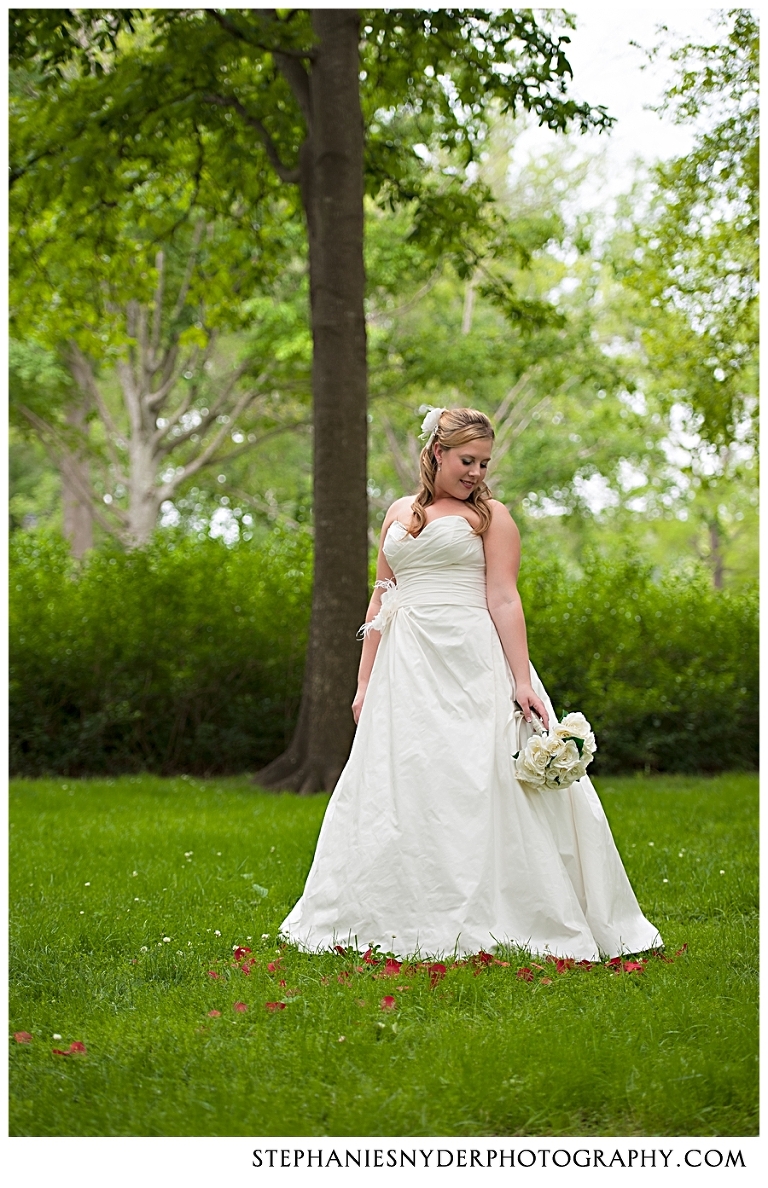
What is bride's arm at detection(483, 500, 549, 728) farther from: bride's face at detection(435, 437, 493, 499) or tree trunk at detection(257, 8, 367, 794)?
tree trunk at detection(257, 8, 367, 794)

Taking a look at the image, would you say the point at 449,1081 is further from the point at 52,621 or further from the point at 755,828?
the point at 52,621

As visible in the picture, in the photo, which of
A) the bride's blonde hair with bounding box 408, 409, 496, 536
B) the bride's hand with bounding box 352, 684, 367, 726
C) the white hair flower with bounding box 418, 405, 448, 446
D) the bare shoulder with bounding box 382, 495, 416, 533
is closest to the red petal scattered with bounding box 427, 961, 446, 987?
the bride's hand with bounding box 352, 684, 367, 726

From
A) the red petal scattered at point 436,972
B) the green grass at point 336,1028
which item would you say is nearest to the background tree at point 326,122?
the green grass at point 336,1028

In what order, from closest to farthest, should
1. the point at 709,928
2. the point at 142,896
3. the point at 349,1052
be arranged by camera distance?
1. the point at 349,1052
2. the point at 709,928
3. the point at 142,896

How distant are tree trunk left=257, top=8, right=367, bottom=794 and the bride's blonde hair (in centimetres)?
395

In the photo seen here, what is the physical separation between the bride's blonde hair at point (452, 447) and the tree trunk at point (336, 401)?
13.0 feet

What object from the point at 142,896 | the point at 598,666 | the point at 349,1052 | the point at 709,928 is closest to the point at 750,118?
the point at 598,666

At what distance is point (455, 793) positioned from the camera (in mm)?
4676

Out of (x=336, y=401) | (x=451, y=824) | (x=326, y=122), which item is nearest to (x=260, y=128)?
(x=326, y=122)

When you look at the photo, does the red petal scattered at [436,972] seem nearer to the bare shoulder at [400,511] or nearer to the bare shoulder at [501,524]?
the bare shoulder at [501,524]

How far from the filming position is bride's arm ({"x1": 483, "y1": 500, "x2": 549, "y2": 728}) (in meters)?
4.84

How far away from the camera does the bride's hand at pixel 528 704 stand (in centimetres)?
481

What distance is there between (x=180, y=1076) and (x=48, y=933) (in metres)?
1.96

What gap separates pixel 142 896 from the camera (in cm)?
588
